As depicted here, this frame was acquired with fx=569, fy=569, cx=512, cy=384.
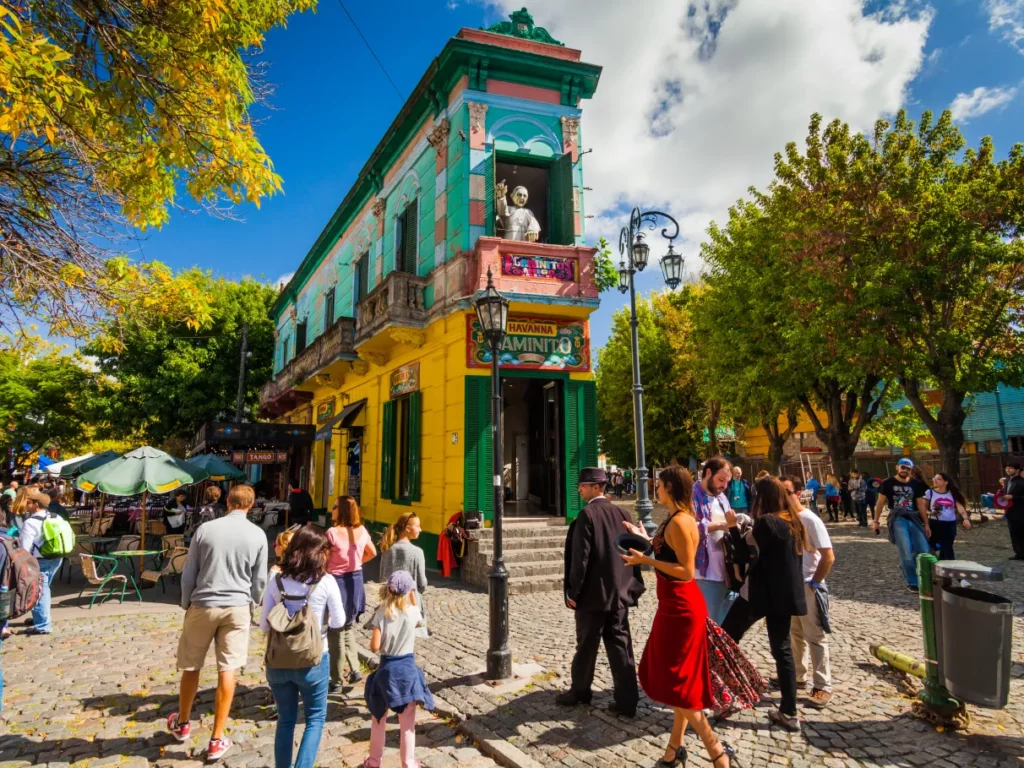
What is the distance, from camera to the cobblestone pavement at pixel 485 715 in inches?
151

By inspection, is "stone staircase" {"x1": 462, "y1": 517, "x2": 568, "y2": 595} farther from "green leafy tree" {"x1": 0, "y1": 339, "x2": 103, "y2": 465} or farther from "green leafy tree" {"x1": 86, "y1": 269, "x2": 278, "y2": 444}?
"green leafy tree" {"x1": 0, "y1": 339, "x2": 103, "y2": 465}

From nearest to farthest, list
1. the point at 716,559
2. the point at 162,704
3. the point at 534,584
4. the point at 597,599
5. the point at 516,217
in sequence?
the point at 597,599 → the point at 162,704 → the point at 716,559 → the point at 534,584 → the point at 516,217

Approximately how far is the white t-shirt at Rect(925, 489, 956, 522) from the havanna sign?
5.96 m

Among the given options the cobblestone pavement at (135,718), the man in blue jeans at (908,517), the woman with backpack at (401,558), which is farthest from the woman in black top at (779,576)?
the man in blue jeans at (908,517)

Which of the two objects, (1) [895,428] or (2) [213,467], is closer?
(2) [213,467]

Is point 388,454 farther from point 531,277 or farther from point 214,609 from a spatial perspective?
point 214,609

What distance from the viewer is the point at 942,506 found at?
332 inches

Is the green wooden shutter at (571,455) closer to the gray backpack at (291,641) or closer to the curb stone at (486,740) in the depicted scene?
the curb stone at (486,740)

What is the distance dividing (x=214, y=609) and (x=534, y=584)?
5.81 meters

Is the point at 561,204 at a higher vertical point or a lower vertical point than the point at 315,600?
higher

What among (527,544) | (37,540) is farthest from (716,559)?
(37,540)

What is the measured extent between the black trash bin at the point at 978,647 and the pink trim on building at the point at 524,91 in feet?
37.3

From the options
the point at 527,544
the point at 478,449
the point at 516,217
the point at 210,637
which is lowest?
the point at 527,544

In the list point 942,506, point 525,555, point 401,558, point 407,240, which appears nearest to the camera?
point 401,558
